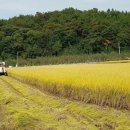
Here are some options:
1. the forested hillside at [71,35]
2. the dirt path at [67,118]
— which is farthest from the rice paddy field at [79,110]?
the forested hillside at [71,35]

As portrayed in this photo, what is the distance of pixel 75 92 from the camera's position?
1473cm

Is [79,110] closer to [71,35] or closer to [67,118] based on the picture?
[67,118]

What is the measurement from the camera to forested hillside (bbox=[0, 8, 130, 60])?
9575cm

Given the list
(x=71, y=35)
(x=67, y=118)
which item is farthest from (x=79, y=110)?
(x=71, y=35)

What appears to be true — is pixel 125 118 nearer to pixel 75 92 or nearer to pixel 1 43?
pixel 75 92

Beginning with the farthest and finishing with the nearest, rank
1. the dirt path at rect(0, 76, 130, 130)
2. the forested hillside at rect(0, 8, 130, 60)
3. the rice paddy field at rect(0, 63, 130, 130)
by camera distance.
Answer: the forested hillside at rect(0, 8, 130, 60)
the rice paddy field at rect(0, 63, 130, 130)
the dirt path at rect(0, 76, 130, 130)

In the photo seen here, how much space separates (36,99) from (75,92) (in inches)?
76.8

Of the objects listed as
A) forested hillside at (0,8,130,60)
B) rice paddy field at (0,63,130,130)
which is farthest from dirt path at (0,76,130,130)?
forested hillside at (0,8,130,60)

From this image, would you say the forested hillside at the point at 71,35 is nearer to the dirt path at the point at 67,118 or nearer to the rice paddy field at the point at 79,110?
the rice paddy field at the point at 79,110

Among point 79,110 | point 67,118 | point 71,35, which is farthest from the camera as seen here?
point 71,35

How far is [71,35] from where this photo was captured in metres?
101

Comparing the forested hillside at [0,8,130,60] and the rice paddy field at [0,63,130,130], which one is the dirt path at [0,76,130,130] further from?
the forested hillside at [0,8,130,60]

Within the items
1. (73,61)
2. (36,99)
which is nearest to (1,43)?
(73,61)

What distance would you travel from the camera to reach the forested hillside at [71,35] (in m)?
95.8
